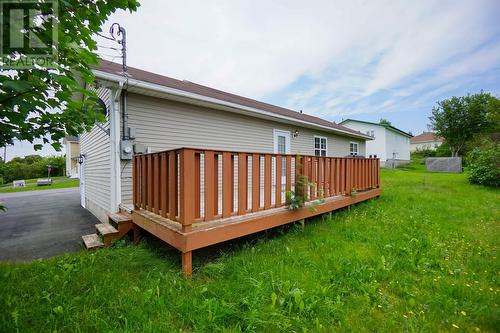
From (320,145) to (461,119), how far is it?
87.6ft

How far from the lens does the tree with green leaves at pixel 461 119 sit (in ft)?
82.2

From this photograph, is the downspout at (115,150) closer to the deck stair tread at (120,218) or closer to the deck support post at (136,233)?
the deck stair tread at (120,218)

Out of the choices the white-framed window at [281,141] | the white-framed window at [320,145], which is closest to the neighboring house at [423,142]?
the white-framed window at [320,145]

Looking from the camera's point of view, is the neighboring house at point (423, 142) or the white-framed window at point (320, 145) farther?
the neighboring house at point (423, 142)

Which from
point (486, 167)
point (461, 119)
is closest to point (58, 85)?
point (486, 167)

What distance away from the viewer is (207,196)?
112 inches

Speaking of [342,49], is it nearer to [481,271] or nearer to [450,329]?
[481,271]

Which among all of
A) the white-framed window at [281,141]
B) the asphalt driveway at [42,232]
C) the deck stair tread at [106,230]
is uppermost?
the white-framed window at [281,141]

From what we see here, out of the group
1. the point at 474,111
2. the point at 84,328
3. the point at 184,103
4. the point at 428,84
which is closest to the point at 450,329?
the point at 84,328

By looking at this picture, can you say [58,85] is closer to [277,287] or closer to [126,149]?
[277,287]

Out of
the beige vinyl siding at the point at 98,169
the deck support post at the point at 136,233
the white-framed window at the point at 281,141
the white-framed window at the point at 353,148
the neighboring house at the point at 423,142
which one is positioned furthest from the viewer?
the neighboring house at the point at 423,142

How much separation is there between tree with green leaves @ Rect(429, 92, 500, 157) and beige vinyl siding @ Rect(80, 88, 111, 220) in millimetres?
32827

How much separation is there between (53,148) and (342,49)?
11.1 meters

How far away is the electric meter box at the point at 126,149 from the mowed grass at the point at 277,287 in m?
1.71
